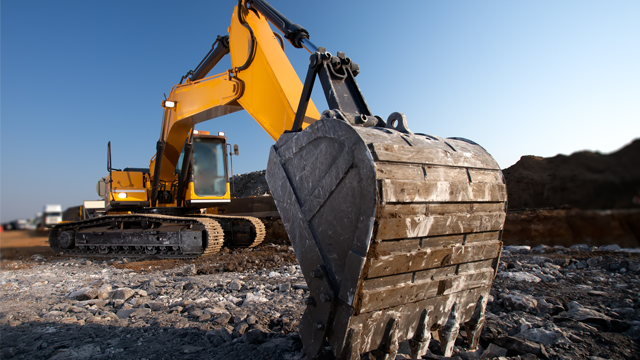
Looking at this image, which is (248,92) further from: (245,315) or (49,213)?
(49,213)

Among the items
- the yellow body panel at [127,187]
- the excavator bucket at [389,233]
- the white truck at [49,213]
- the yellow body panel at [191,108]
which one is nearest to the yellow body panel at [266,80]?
the yellow body panel at [191,108]

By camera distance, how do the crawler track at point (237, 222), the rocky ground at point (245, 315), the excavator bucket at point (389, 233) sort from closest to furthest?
1. the excavator bucket at point (389, 233)
2. the rocky ground at point (245, 315)
3. the crawler track at point (237, 222)

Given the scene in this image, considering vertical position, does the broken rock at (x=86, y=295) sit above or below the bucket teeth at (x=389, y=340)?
below

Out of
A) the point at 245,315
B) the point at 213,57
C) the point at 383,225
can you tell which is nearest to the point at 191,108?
the point at 213,57

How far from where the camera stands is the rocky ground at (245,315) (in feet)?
7.70

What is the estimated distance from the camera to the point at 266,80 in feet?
14.7

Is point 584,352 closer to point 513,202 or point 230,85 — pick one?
point 230,85

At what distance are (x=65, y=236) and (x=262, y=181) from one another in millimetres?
16964

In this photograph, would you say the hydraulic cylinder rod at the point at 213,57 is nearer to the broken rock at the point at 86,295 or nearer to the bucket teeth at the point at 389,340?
the broken rock at the point at 86,295

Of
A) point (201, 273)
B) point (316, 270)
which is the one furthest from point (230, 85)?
point (316, 270)

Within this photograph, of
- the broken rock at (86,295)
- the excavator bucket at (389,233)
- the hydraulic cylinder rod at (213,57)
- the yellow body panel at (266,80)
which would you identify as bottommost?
the broken rock at (86,295)

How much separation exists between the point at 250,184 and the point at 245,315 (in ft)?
75.2

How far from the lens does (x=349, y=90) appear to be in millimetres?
2488

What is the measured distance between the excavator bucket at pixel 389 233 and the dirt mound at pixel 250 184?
21.5m
